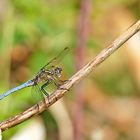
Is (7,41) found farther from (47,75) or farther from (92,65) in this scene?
(92,65)

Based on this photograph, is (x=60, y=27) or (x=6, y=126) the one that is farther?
(x=60, y=27)

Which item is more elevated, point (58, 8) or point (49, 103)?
point (58, 8)

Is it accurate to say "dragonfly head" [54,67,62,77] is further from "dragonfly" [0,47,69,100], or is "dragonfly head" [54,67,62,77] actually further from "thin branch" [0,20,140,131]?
"thin branch" [0,20,140,131]

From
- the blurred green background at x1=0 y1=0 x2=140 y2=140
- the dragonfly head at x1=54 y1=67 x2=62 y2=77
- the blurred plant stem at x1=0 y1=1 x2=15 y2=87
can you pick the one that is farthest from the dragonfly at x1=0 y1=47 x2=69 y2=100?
the blurred plant stem at x1=0 y1=1 x2=15 y2=87

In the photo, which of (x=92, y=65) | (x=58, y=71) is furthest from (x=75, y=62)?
(x=92, y=65)

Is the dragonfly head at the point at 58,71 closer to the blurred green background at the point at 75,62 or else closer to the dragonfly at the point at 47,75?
the dragonfly at the point at 47,75

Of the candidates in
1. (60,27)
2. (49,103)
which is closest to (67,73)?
(60,27)

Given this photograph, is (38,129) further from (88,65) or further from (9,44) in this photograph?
(88,65)

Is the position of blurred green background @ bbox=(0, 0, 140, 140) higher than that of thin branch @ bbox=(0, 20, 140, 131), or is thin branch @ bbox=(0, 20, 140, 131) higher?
blurred green background @ bbox=(0, 0, 140, 140)

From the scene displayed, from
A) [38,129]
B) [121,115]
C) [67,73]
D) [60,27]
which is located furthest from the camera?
[121,115]
